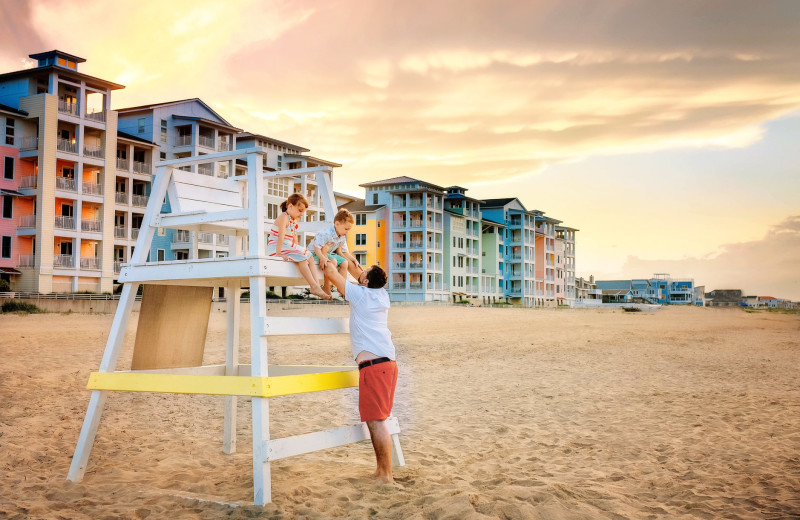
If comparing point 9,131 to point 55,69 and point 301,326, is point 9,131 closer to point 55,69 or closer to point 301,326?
point 55,69

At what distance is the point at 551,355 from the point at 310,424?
11606 millimetres

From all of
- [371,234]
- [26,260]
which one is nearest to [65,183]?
[26,260]

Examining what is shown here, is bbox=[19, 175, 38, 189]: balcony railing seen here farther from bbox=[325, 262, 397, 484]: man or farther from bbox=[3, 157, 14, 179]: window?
bbox=[325, 262, 397, 484]: man

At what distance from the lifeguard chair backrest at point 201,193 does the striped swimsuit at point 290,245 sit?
1.65 ft

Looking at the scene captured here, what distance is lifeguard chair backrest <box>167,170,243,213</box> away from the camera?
578cm

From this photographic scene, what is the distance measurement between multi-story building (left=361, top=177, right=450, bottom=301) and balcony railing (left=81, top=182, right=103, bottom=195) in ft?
99.5

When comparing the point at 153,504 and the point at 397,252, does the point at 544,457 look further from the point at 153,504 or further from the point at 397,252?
the point at 397,252

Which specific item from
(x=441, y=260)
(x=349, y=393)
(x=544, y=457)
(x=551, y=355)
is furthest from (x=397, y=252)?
(x=544, y=457)

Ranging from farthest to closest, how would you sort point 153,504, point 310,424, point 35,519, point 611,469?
point 310,424
point 611,469
point 153,504
point 35,519

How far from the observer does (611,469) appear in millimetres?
7027

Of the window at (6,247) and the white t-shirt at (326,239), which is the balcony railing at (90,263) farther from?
the white t-shirt at (326,239)

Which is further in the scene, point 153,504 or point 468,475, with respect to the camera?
point 468,475

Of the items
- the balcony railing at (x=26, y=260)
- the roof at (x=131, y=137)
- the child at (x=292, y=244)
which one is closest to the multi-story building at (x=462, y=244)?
the roof at (x=131, y=137)

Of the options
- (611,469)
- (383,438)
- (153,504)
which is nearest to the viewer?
(153,504)
